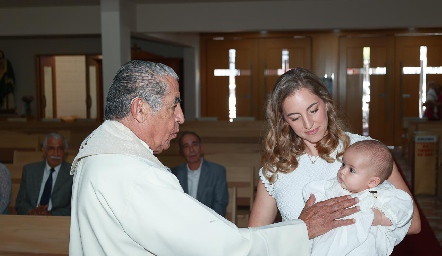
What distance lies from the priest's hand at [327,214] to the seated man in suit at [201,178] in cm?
297

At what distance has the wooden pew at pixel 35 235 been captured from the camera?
2.98 m

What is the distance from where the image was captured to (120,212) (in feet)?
4.87

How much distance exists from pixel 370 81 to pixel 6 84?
855 centimetres

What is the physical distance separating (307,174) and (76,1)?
25.8 feet

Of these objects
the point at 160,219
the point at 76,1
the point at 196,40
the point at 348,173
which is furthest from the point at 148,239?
the point at 196,40

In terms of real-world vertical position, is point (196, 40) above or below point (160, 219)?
above

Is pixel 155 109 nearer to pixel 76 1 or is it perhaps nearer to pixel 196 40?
pixel 76 1

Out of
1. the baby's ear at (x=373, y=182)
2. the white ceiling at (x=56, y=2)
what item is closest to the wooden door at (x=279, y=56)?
the white ceiling at (x=56, y=2)

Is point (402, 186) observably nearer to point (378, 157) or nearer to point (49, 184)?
point (378, 157)

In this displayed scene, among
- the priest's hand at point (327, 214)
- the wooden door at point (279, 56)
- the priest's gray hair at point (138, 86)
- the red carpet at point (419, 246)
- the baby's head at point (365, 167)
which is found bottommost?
the red carpet at point (419, 246)

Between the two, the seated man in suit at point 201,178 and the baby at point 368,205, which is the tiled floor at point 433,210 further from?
the baby at point 368,205

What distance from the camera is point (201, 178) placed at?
16.5 ft

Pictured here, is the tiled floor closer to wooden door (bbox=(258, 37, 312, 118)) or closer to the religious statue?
wooden door (bbox=(258, 37, 312, 118))

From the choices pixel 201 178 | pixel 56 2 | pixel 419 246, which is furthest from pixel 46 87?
pixel 419 246
